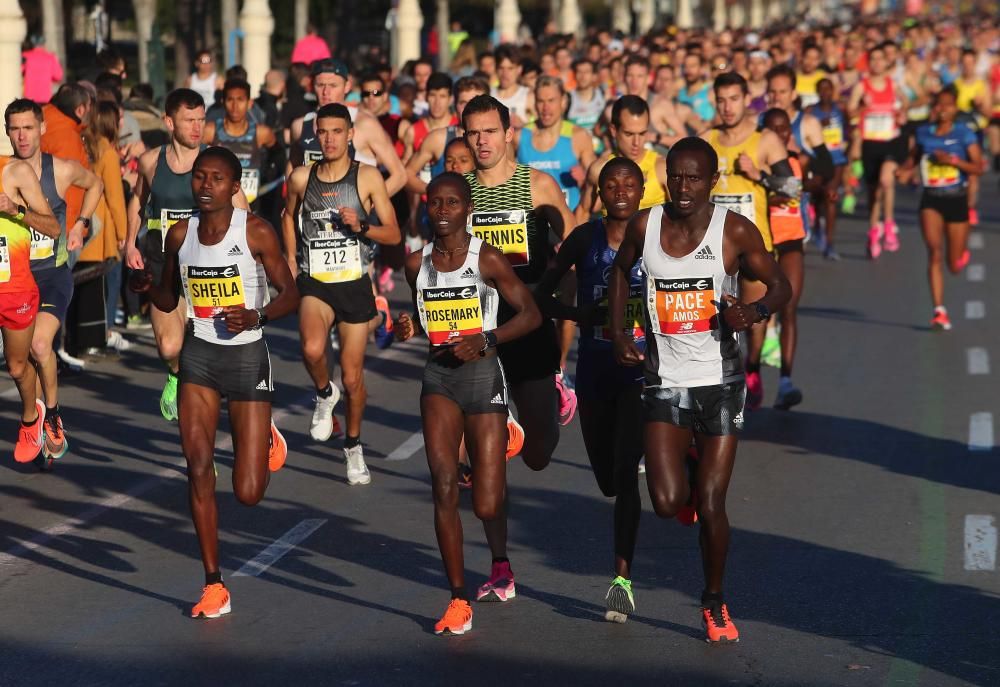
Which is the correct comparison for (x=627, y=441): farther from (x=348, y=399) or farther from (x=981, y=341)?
(x=981, y=341)

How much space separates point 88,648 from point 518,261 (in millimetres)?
2891

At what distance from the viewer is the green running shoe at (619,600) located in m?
7.41

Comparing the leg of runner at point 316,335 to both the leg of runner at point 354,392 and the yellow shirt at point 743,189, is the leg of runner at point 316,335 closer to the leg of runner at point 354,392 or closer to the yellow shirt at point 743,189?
the leg of runner at point 354,392

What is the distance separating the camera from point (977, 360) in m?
14.3

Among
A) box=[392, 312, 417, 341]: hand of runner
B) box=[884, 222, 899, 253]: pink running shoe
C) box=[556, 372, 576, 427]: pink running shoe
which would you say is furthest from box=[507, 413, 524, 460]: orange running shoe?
box=[884, 222, 899, 253]: pink running shoe

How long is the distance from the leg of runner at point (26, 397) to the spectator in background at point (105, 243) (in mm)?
2174

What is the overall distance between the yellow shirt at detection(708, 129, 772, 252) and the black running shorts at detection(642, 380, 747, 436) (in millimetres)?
4699

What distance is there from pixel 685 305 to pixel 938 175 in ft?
29.9

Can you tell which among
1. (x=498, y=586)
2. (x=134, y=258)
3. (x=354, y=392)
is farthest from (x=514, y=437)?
(x=134, y=258)

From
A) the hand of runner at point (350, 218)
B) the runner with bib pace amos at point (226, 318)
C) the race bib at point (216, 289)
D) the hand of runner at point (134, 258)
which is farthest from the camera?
the hand of runner at point (134, 258)

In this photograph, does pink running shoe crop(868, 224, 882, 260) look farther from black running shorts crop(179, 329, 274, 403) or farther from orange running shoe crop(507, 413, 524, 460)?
black running shorts crop(179, 329, 274, 403)

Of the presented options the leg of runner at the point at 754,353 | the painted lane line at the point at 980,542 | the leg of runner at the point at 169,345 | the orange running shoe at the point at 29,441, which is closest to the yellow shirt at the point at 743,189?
the leg of runner at the point at 754,353

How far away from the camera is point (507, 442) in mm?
7629

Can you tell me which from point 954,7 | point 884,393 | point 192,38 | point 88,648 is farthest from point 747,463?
point 954,7
